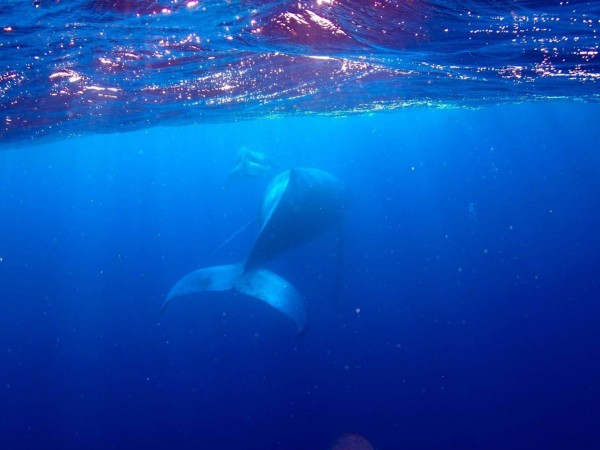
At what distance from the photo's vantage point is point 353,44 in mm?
9898

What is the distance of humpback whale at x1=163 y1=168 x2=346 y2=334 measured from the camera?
1062 centimetres

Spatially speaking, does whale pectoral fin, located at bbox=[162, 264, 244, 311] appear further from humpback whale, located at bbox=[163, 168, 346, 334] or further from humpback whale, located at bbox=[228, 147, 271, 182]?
humpback whale, located at bbox=[228, 147, 271, 182]

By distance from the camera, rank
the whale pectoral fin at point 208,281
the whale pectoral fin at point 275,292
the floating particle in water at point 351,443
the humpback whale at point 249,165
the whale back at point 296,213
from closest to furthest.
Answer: the whale pectoral fin at point 275,292 → the floating particle in water at point 351,443 → the whale pectoral fin at point 208,281 → the whale back at point 296,213 → the humpback whale at point 249,165

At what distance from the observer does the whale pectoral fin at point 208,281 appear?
1117 centimetres

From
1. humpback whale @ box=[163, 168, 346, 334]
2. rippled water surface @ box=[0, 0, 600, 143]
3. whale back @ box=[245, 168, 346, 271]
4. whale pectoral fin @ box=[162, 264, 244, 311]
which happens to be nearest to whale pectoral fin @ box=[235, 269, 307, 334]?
humpback whale @ box=[163, 168, 346, 334]

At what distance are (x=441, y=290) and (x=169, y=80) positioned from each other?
1785 centimetres

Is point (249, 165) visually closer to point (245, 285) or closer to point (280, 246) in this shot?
point (280, 246)

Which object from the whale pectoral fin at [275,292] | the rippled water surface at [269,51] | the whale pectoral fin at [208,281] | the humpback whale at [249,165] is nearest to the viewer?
the rippled water surface at [269,51]

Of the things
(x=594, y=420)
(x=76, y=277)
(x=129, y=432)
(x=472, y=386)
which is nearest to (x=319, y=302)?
(x=472, y=386)

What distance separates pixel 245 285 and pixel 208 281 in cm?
110

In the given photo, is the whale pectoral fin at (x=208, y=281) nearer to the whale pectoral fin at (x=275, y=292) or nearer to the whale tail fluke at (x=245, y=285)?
the whale tail fluke at (x=245, y=285)

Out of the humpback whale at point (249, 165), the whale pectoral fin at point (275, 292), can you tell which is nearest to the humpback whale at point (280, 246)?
the whale pectoral fin at point (275, 292)

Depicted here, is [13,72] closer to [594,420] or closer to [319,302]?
[319,302]

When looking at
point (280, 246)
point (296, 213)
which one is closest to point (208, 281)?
point (280, 246)
